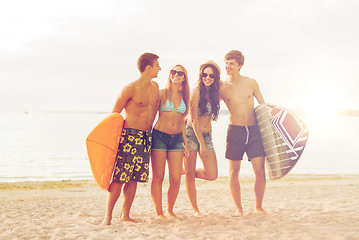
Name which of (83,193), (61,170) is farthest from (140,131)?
(61,170)

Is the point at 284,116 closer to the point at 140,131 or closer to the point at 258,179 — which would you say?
the point at 258,179

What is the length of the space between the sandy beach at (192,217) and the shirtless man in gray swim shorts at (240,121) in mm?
641

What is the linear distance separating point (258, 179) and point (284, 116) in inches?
40.0

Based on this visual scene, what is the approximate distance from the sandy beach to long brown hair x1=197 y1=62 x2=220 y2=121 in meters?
1.51

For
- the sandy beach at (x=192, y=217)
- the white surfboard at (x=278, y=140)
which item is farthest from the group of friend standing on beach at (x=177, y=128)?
the sandy beach at (x=192, y=217)

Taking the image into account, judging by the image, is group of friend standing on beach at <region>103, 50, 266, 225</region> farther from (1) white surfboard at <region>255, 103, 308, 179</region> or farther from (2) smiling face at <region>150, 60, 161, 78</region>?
(1) white surfboard at <region>255, 103, 308, 179</region>

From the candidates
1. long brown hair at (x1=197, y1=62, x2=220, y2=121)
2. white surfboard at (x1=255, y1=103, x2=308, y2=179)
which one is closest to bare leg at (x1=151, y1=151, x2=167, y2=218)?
long brown hair at (x1=197, y1=62, x2=220, y2=121)

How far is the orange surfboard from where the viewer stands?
448cm

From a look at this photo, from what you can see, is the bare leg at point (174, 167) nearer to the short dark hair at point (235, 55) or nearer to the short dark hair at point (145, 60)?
the short dark hair at point (145, 60)

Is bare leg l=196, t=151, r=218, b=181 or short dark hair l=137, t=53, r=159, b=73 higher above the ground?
short dark hair l=137, t=53, r=159, b=73

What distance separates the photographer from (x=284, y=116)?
17.3 ft

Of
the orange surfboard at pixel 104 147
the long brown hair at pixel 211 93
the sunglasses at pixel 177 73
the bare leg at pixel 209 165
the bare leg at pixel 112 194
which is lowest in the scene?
the bare leg at pixel 112 194

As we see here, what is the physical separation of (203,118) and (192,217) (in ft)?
4.66

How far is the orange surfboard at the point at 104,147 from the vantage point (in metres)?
4.48
